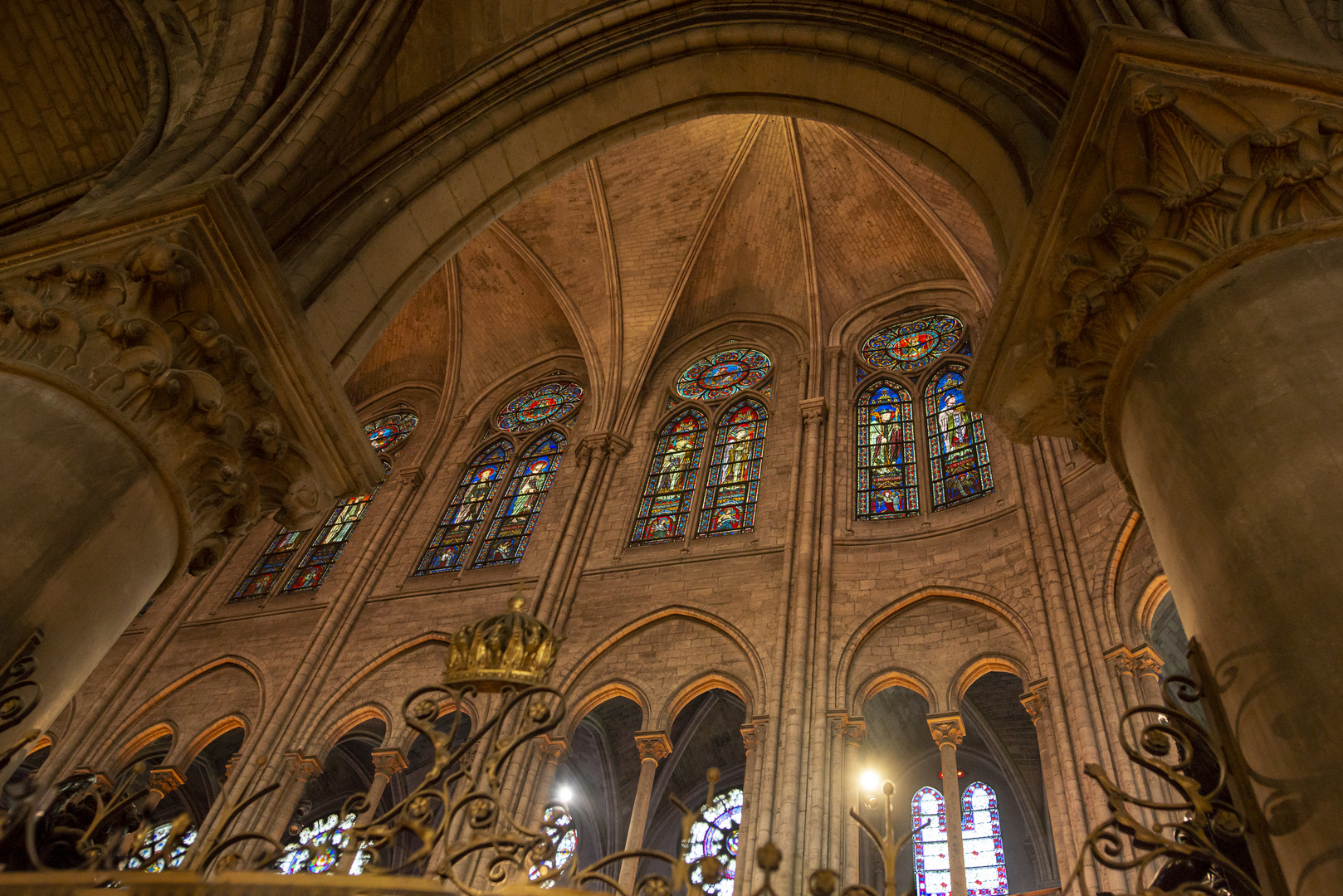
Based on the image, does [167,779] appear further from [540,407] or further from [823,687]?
[540,407]

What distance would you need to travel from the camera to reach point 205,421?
4.01 metres

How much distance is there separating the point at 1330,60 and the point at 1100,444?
1.66 m

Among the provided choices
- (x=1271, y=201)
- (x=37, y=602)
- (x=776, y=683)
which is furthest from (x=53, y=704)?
(x=776, y=683)

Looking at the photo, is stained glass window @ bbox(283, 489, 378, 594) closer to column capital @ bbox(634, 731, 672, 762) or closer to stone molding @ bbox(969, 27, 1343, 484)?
column capital @ bbox(634, 731, 672, 762)

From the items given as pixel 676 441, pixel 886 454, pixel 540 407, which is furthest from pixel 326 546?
pixel 886 454

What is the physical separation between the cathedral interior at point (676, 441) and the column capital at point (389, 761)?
50 millimetres

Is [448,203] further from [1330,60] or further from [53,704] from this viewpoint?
[1330,60]

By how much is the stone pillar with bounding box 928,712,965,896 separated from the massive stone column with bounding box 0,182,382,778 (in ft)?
17.6

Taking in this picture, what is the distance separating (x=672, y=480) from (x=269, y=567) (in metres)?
5.74

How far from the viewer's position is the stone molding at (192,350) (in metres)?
3.76

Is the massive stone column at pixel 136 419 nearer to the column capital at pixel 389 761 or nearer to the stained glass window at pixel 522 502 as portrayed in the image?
the column capital at pixel 389 761

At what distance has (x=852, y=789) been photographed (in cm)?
798

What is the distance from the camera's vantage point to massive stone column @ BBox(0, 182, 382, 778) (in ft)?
11.0

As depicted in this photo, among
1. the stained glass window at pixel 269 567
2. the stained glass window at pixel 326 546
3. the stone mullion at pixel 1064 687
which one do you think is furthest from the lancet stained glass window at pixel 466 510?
the stone mullion at pixel 1064 687
